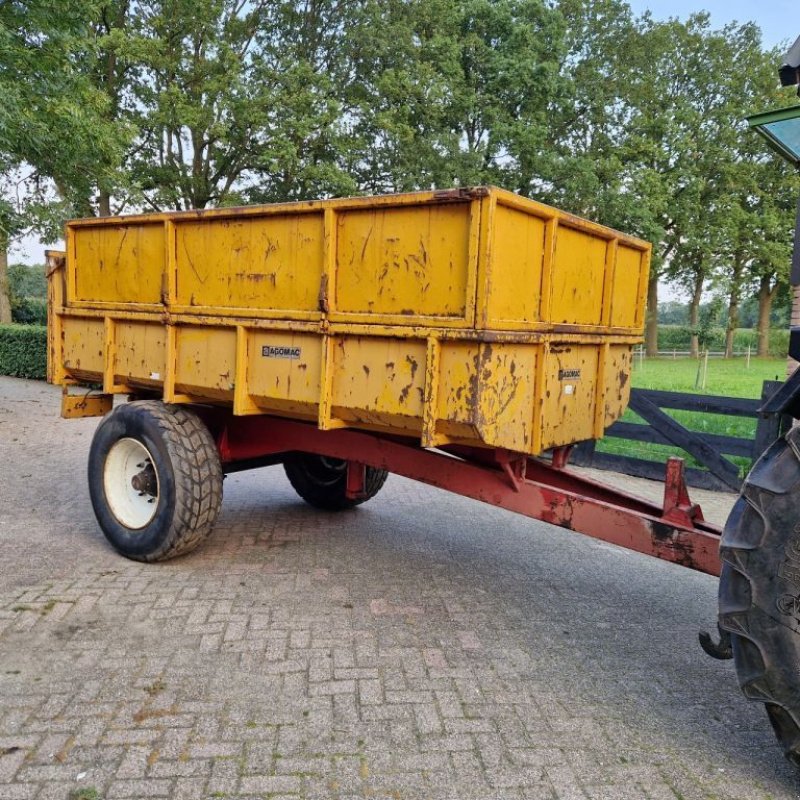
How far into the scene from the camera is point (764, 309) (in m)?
36.0

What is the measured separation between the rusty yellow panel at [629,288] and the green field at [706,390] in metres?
3.86

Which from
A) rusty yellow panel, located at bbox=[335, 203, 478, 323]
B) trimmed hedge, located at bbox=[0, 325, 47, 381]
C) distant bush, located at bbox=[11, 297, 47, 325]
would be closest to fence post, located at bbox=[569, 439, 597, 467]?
rusty yellow panel, located at bbox=[335, 203, 478, 323]

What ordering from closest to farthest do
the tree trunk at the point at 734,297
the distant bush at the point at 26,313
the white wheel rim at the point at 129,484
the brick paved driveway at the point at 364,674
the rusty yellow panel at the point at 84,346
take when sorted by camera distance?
1. the brick paved driveway at the point at 364,674
2. the white wheel rim at the point at 129,484
3. the rusty yellow panel at the point at 84,346
4. the distant bush at the point at 26,313
5. the tree trunk at the point at 734,297

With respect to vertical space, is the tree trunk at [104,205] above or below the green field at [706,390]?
above

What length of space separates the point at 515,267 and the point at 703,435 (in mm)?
5054

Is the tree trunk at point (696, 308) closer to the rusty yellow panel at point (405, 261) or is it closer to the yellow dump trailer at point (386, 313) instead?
the yellow dump trailer at point (386, 313)

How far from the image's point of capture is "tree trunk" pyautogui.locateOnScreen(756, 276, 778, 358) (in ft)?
114


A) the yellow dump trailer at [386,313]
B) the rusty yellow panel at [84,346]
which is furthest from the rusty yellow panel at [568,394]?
the rusty yellow panel at [84,346]

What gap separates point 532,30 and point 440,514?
20.0 m


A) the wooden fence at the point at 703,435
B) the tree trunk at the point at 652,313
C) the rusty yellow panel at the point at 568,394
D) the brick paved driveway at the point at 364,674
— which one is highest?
the tree trunk at the point at 652,313

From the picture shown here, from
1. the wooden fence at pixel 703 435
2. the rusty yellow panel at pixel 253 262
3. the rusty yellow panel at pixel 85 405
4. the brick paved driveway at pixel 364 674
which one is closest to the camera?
the brick paved driveway at pixel 364 674

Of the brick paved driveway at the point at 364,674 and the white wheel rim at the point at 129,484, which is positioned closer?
the brick paved driveway at the point at 364,674

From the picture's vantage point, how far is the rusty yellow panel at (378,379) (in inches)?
134

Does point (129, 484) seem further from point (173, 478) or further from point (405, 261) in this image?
point (405, 261)
